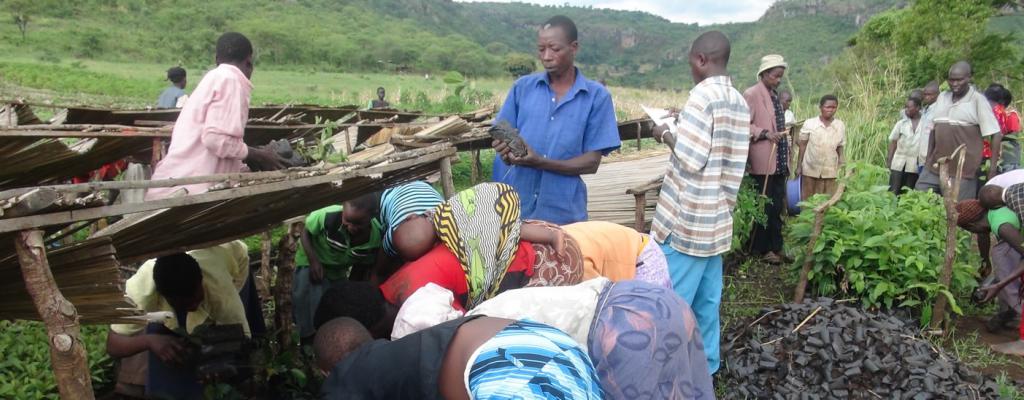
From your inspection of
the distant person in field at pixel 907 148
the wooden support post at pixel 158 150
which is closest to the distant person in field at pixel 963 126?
the distant person in field at pixel 907 148

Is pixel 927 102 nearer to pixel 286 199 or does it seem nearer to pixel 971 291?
pixel 971 291

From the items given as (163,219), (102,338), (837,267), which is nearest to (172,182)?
(163,219)

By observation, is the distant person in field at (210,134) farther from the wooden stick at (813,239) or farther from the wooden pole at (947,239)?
the wooden pole at (947,239)

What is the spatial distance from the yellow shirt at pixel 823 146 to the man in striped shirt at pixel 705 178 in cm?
479

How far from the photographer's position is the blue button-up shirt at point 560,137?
3.72 meters

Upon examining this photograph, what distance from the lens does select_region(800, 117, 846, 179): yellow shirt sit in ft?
26.2

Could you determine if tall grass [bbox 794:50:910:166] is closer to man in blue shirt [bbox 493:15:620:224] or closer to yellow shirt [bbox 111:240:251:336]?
man in blue shirt [bbox 493:15:620:224]

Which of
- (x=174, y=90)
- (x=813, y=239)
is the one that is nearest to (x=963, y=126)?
(x=813, y=239)

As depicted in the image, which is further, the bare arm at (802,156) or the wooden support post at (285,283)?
the bare arm at (802,156)

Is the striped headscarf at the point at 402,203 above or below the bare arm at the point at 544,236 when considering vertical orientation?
above

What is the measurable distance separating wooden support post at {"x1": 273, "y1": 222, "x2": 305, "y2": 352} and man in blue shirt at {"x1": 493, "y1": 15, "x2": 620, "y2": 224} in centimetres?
113

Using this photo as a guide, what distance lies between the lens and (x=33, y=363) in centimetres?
353

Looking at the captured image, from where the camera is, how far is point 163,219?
227cm

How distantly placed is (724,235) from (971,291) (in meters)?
2.93
